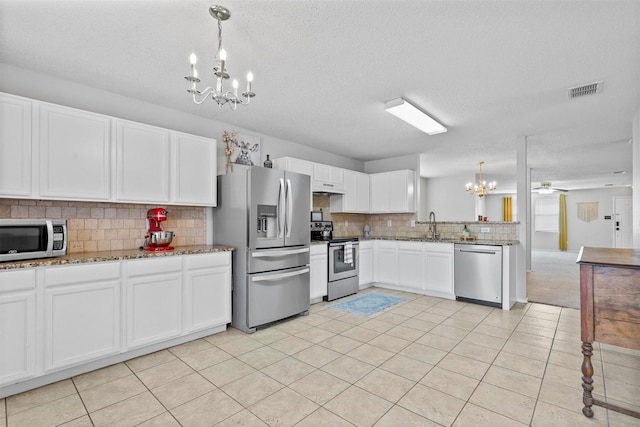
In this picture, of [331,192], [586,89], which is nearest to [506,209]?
[331,192]

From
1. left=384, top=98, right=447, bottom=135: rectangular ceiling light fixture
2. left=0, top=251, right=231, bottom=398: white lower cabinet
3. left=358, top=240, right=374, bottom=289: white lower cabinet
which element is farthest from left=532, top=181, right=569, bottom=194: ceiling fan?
left=0, top=251, right=231, bottom=398: white lower cabinet

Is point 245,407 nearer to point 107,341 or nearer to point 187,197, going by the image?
point 107,341

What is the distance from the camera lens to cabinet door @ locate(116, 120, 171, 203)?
2.78 metres

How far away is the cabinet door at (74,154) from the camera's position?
241 centimetres

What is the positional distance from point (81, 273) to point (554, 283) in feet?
23.5

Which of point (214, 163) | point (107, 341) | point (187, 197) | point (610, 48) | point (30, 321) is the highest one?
point (610, 48)

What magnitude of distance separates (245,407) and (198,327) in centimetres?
127

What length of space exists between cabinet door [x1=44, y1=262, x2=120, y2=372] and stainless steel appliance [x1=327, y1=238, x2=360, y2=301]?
8.86 feet

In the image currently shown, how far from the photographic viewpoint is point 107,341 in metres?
2.45

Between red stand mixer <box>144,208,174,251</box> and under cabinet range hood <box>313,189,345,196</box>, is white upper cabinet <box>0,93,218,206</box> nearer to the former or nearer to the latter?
red stand mixer <box>144,208,174,251</box>

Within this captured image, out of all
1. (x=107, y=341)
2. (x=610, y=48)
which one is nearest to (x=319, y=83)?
(x=610, y=48)

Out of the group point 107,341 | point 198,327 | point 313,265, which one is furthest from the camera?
point 313,265

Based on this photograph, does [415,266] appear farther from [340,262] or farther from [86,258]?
[86,258]

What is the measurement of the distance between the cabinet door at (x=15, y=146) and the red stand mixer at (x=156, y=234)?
3.00 feet
